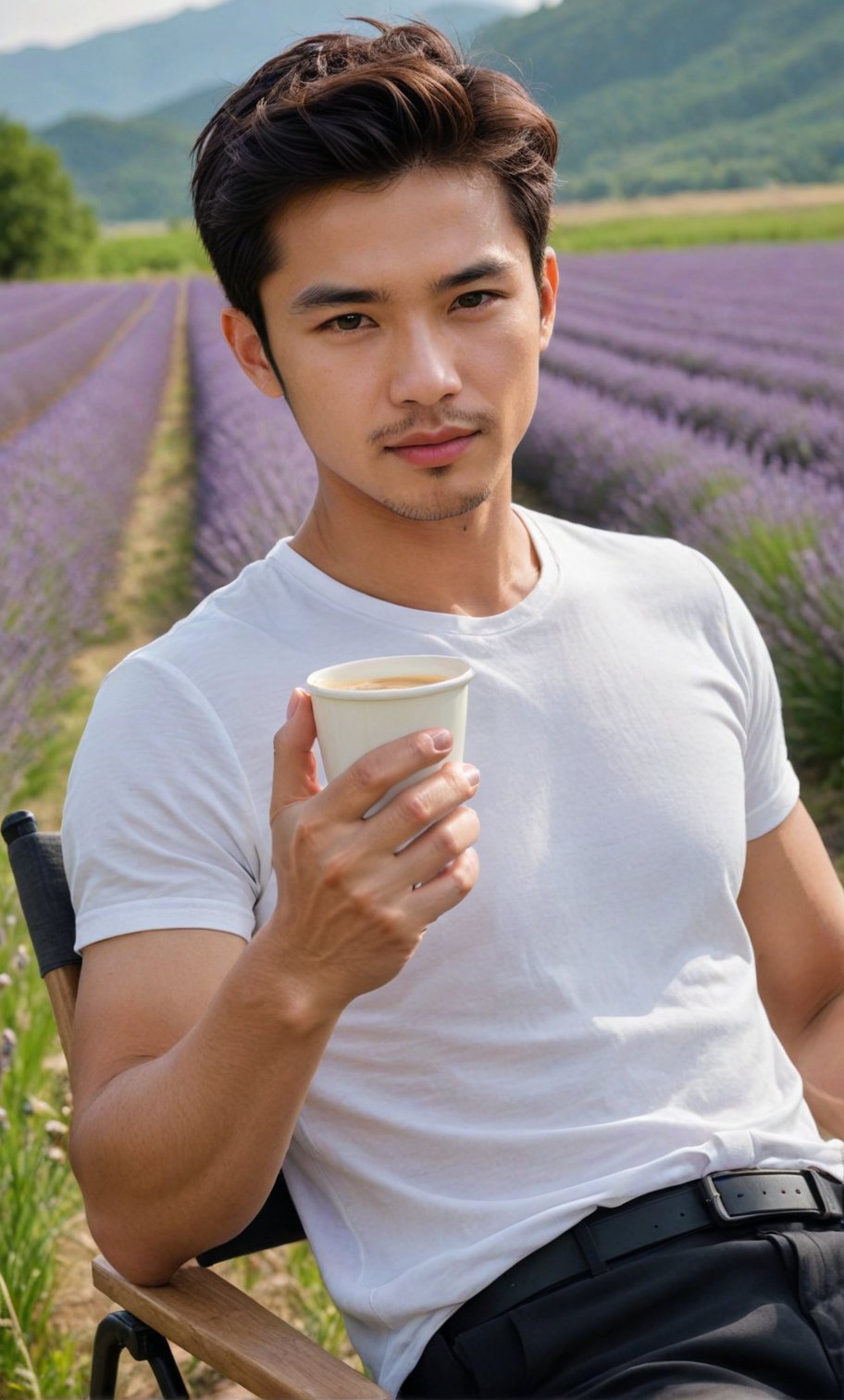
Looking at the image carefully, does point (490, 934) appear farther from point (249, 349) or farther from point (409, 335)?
point (249, 349)

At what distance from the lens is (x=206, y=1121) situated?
118 centimetres

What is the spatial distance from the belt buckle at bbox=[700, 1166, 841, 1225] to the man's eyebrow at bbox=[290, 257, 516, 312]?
0.92m

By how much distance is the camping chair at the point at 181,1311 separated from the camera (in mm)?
1256

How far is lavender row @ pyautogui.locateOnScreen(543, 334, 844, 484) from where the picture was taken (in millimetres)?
7562

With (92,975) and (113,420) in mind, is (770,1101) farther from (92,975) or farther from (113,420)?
(113,420)

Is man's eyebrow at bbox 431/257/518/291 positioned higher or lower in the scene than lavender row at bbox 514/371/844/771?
higher

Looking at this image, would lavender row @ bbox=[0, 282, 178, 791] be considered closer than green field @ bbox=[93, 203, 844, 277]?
Yes

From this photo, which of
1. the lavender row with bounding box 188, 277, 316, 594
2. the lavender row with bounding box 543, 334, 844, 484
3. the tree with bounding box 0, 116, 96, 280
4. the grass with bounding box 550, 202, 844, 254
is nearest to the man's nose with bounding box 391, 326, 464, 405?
the lavender row with bounding box 188, 277, 316, 594

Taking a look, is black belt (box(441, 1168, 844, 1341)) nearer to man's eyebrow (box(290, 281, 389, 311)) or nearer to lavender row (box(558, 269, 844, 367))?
man's eyebrow (box(290, 281, 389, 311))

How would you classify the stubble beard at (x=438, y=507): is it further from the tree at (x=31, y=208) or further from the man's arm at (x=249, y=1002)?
the tree at (x=31, y=208)

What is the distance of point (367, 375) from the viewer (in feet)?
4.77

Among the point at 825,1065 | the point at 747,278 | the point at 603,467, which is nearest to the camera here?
the point at 825,1065

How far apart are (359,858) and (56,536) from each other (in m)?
6.52

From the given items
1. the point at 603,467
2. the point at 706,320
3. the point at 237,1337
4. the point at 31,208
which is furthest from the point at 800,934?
the point at 31,208
